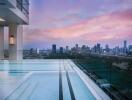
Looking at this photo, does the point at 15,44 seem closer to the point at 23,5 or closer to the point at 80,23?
the point at 23,5

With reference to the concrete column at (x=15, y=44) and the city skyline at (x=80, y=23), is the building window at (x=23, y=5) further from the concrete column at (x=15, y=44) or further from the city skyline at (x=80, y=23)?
the concrete column at (x=15, y=44)

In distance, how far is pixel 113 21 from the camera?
677cm

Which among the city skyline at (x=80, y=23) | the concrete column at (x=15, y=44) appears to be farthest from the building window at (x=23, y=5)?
the concrete column at (x=15, y=44)

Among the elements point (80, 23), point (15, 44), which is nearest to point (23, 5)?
point (15, 44)

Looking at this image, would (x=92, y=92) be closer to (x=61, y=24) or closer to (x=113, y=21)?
(x=113, y=21)

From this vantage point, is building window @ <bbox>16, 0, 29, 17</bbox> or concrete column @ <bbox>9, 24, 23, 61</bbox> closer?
building window @ <bbox>16, 0, 29, 17</bbox>

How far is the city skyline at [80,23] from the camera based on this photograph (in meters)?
6.34

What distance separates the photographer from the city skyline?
634 cm

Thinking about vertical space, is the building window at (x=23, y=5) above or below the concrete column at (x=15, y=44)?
above

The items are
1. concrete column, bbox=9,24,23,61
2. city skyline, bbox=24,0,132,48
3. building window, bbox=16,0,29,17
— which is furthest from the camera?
concrete column, bbox=9,24,23,61

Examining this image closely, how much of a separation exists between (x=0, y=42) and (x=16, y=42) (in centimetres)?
125

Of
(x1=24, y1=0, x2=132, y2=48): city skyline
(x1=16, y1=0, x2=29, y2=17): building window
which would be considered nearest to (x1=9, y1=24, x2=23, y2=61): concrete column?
(x1=24, y1=0, x2=132, y2=48): city skyline

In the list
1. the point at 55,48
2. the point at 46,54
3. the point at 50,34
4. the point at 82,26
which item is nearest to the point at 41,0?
the point at 82,26

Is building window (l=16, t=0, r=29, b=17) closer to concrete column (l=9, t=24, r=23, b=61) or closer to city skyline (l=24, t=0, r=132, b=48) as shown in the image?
city skyline (l=24, t=0, r=132, b=48)
